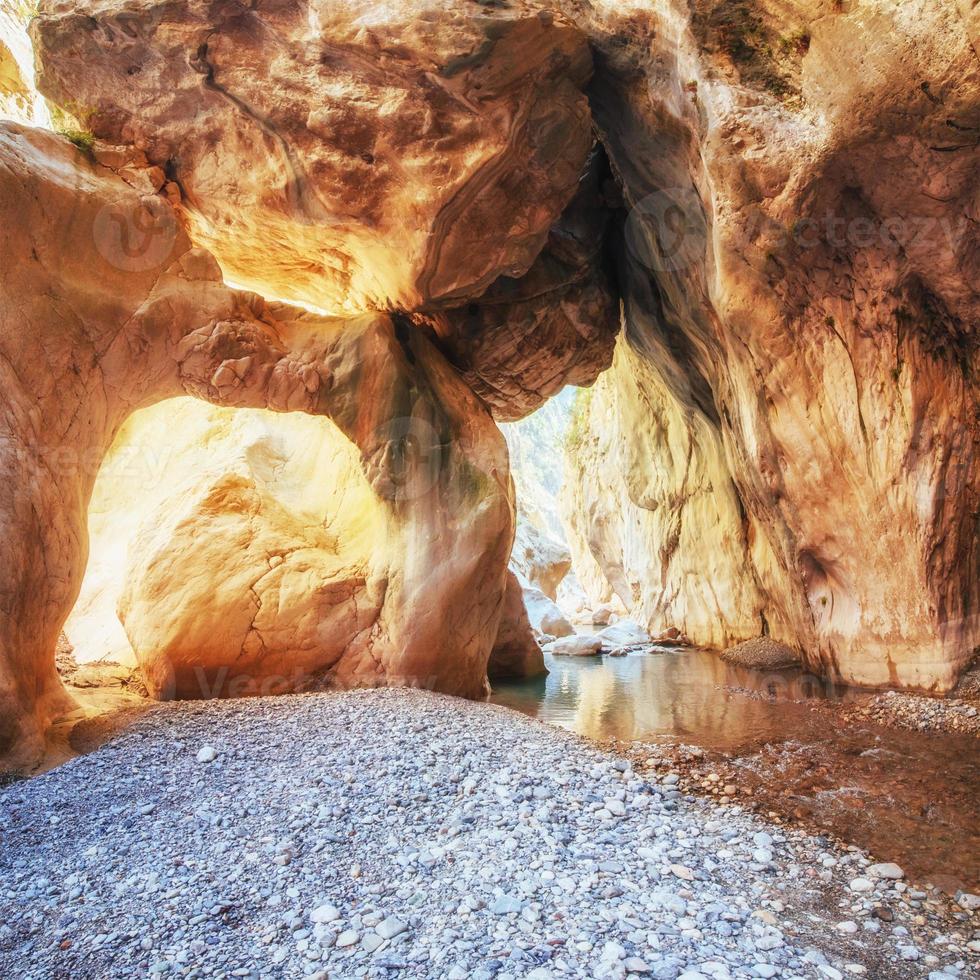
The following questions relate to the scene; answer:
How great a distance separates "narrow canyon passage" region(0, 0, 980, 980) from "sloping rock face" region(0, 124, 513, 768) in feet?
0.18

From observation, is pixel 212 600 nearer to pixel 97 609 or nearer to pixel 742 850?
pixel 97 609

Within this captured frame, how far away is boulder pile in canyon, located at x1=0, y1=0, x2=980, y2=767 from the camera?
664cm

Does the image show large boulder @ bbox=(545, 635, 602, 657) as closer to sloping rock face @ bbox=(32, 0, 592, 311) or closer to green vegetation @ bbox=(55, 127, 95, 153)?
sloping rock face @ bbox=(32, 0, 592, 311)

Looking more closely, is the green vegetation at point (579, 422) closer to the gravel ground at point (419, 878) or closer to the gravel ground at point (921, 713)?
the gravel ground at point (921, 713)

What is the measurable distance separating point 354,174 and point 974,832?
9.61 meters

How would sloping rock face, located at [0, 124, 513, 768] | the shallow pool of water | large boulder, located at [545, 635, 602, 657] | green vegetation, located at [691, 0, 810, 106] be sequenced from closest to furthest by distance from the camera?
the shallow pool of water → sloping rock face, located at [0, 124, 513, 768] → green vegetation, located at [691, 0, 810, 106] → large boulder, located at [545, 635, 602, 657]

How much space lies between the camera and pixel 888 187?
7164 millimetres

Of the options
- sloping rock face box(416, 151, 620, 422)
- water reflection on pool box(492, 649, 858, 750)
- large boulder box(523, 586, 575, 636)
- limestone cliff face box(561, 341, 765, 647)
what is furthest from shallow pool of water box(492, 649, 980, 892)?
large boulder box(523, 586, 575, 636)

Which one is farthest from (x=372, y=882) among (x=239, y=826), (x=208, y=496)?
(x=208, y=496)

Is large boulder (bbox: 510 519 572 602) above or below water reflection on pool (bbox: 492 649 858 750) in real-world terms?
above

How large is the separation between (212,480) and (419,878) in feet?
28.3

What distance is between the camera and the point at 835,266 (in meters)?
8.13

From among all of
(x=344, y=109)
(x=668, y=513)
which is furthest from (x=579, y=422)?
(x=344, y=109)

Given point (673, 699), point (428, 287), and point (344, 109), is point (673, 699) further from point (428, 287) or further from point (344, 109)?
point (344, 109)
